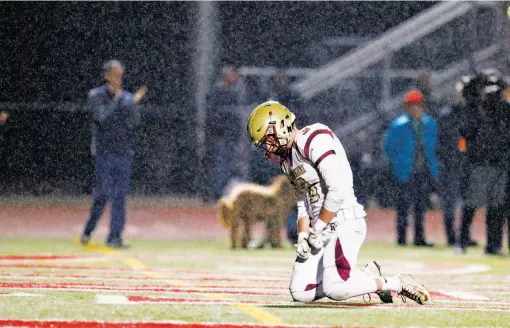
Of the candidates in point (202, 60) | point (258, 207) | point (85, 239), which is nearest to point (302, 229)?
point (258, 207)

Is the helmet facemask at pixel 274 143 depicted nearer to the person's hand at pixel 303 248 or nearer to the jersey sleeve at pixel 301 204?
the jersey sleeve at pixel 301 204

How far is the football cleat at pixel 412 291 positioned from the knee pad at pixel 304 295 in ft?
2.01

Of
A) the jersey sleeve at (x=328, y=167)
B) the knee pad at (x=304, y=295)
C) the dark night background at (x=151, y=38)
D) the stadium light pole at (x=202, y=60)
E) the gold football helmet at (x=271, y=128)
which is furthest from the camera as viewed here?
the dark night background at (x=151, y=38)

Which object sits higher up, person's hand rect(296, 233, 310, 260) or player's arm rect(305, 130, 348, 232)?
player's arm rect(305, 130, 348, 232)

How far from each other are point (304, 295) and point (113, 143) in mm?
7529

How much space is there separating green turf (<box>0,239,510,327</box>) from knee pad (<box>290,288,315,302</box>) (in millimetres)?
56

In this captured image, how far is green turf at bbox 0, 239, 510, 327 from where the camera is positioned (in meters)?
7.64

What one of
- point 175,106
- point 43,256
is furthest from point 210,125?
point 43,256

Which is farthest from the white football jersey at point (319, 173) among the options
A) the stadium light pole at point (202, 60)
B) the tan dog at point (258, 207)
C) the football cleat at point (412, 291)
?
the stadium light pole at point (202, 60)

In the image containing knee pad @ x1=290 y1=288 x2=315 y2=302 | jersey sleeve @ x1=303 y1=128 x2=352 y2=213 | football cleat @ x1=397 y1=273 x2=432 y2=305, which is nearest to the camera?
jersey sleeve @ x1=303 y1=128 x2=352 y2=213

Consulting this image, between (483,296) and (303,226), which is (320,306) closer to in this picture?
(303,226)

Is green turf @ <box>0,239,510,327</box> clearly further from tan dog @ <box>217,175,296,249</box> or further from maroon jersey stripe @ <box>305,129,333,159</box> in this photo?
maroon jersey stripe @ <box>305,129,333,159</box>

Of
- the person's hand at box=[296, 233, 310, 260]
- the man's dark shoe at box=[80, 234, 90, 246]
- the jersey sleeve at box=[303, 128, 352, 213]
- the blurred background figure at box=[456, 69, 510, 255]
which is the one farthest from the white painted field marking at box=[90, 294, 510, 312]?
the man's dark shoe at box=[80, 234, 90, 246]

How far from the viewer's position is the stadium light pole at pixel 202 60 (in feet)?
80.7
